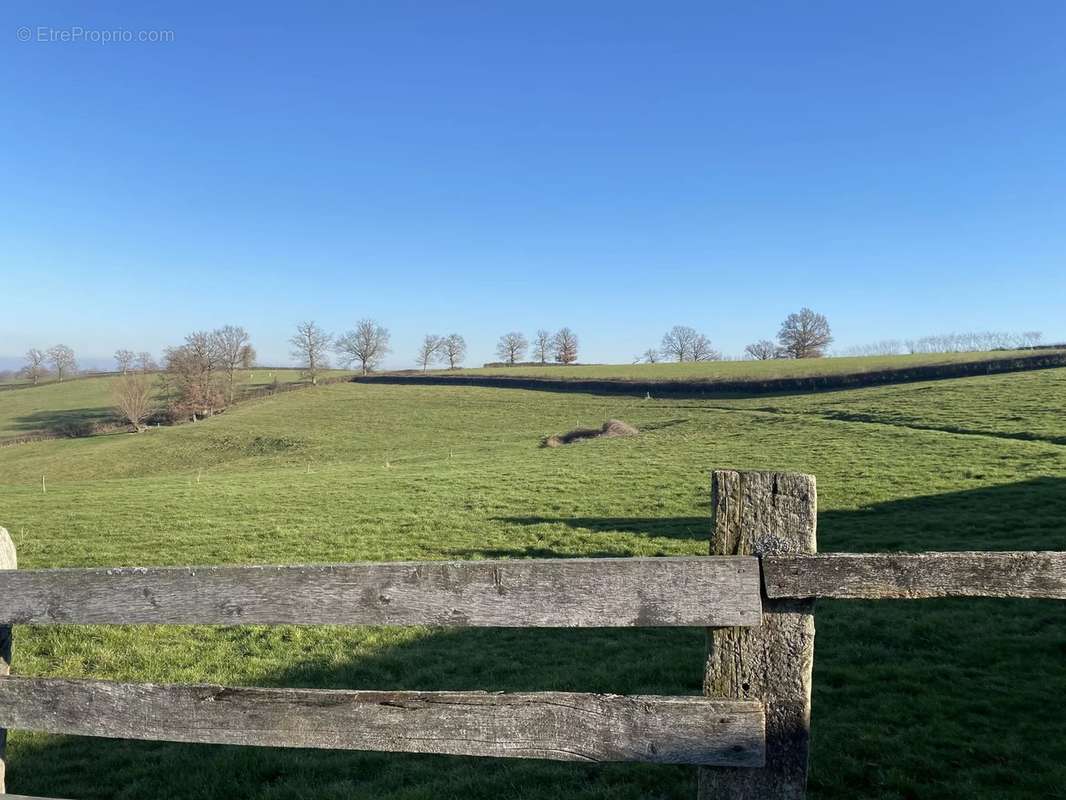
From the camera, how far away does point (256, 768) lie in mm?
5547

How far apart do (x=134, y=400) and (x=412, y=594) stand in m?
75.7

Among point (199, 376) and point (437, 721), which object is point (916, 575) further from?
point (199, 376)

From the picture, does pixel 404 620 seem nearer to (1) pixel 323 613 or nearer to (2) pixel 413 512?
(1) pixel 323 613

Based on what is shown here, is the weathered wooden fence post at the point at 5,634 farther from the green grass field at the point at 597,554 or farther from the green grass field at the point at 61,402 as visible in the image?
the green grass field at the point at 61,402

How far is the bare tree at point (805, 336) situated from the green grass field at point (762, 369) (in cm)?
2467

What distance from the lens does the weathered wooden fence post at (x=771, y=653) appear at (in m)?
2.95

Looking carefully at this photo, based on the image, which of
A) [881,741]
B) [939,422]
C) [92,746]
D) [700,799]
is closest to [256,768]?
[92,746]

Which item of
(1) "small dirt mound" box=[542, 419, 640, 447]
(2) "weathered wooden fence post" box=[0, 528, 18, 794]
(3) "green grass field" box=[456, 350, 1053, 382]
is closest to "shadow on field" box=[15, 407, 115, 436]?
(3) "green grass field" box=[456, 350, 1053, 382]

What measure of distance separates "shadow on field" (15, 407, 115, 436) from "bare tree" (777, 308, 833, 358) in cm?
9447

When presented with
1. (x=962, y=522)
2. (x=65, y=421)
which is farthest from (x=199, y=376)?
(x=962, y=522)

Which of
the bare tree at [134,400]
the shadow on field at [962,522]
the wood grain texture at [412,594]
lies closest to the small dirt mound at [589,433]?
the shadow on field at [962,522]

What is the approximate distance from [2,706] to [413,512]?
61.1ft

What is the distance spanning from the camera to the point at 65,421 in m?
77.6

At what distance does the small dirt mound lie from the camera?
141 ft
